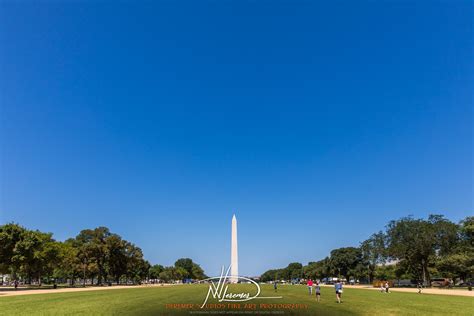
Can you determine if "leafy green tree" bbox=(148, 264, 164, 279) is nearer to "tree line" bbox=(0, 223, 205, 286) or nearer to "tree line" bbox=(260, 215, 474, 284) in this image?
"tree line" bbox=(0, 223, 205, 286)

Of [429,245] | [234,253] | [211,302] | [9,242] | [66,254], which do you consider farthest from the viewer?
[234,253]

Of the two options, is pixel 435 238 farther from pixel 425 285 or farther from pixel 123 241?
pixel 123 241

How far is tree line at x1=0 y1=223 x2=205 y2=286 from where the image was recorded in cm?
6569

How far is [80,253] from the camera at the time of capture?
315 ft

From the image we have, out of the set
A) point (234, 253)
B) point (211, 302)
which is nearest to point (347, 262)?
point (234, 253)

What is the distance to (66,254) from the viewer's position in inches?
3457

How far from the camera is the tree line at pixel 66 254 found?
216ft

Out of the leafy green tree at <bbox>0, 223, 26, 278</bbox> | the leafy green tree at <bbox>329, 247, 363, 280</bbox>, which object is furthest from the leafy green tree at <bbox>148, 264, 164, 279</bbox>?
the leafy green tree at <bbox>0, 223, 26, 278</bbox>

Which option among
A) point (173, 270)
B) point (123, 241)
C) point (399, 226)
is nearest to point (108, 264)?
point (123, 241)

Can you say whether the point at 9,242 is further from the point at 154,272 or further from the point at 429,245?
the point at 154,272

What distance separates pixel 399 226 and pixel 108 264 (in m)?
71.5

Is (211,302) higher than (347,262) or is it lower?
higher

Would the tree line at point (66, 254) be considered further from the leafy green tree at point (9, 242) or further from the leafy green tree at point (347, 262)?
the leafy green tree at point (347, 262)

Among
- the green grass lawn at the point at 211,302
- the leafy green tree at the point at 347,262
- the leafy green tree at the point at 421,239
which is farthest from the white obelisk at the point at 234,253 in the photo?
the green grass lawn at the point at 211,302
